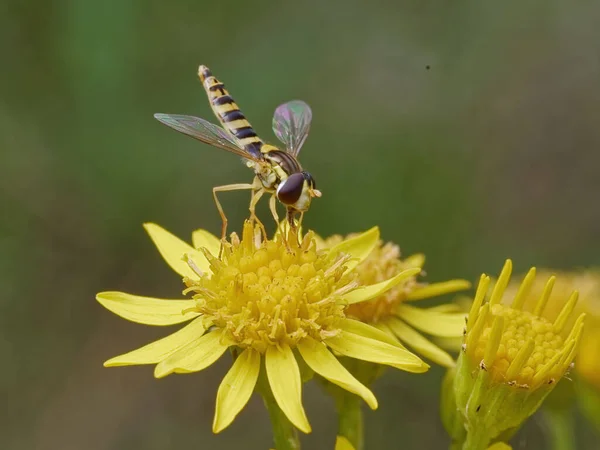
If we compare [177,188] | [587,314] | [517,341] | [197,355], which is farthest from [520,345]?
[177,188]

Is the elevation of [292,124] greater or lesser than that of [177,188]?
lesser

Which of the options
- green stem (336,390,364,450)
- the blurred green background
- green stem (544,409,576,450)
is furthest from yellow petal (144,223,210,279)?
the blurred green background

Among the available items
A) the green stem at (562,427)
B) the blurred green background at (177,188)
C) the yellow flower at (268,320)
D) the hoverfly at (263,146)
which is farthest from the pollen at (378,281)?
the blurred green background at (177,188)

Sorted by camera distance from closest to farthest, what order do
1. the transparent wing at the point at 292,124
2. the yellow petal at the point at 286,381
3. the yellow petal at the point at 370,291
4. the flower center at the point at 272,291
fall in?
the yellow petal at the point at 286,381 → the flower center at the point at 272,291 → the yellow petal at the point at 370,291 → the transparent wing at the point at 292,124

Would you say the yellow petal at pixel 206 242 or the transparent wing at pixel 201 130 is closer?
the transparent wing at pixel 201 130

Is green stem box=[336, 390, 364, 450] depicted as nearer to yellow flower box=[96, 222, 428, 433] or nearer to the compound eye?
yellow flower box=[96, 222, 428, 433]

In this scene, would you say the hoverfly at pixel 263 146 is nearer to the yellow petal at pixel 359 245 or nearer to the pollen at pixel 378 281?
the yellow petal at pixel 359 245

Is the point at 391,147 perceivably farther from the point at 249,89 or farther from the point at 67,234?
the point at 67,234

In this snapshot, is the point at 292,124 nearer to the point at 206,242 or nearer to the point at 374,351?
the point at 206,242
